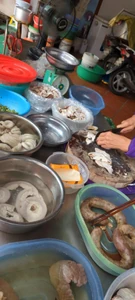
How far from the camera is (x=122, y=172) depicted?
1.20 m

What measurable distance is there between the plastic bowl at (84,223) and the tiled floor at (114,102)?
8.32 feet

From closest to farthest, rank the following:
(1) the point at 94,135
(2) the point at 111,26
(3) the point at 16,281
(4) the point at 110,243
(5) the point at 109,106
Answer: (3) the point at 16,281, (4) the point at 110,243, (1) the point at 94,135, (5) the point at 109,106, (2) the point at 111,26

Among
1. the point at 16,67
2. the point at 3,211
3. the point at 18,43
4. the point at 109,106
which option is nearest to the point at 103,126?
the point at 16,67

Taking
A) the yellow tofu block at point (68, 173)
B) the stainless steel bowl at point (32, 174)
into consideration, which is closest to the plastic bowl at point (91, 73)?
the yellow tofu block at point (68, 173)

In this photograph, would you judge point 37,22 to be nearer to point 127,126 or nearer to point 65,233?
point 127,126

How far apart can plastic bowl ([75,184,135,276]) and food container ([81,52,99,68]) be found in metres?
3.19

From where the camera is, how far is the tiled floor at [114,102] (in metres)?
3.61

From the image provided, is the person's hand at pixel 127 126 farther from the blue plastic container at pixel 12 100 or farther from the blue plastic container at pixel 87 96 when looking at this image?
the blue plastic container at pixel 12 100

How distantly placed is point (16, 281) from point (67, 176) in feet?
1.41

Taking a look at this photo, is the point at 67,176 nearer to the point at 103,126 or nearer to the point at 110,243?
the point at 110,243

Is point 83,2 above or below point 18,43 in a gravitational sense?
above

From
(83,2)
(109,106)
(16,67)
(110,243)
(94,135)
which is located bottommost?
(109,106)

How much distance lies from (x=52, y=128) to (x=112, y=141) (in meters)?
0.32

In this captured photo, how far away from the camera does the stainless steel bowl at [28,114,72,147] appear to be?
3.95 ft
